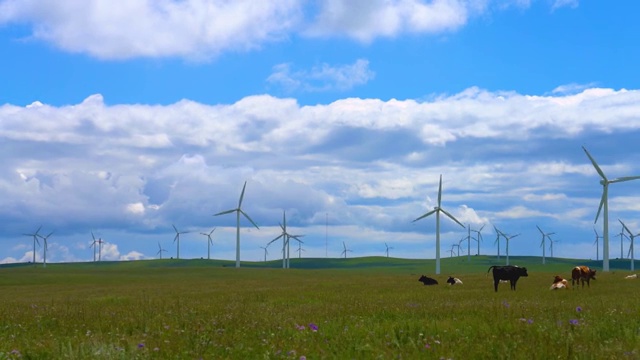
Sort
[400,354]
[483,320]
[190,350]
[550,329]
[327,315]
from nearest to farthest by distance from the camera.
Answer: [400,354] → [190,350] → [550,329] → [483,320] → [327,315]

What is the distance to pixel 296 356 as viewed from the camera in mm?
9086

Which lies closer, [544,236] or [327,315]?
[327,315]

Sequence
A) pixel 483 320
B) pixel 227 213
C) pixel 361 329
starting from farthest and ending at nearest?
pixel 227 213 → pixel 483 320 → pixel 361 329

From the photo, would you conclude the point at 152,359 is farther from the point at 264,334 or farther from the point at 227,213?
the point at 227,213

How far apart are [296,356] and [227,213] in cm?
13171

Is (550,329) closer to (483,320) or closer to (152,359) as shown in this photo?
(483,320)

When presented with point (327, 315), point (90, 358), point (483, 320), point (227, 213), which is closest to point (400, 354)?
point (90, 358)

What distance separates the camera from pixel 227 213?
139500mm

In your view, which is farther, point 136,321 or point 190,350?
point 136,321

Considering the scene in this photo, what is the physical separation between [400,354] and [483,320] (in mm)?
5035

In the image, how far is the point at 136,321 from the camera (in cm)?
1516

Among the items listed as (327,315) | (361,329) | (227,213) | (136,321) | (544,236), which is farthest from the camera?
(544,236)

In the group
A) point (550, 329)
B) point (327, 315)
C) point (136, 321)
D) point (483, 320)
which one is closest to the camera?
point (550, 329)

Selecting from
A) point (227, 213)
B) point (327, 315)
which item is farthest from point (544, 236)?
point (327, 315)
